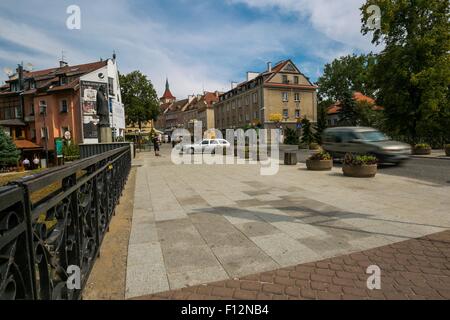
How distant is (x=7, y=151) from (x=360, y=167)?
36313 millimetres

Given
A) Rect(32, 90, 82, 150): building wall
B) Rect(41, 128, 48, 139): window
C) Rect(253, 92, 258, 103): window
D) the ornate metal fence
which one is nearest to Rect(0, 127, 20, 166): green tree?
Rect(41, 128, 48, 139): window

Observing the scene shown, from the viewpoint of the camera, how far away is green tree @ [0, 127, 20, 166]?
32.8m

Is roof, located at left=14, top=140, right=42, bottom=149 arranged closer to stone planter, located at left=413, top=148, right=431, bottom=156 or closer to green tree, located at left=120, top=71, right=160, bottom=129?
green tree, located at left=120, top=71, right=160, bottom=129

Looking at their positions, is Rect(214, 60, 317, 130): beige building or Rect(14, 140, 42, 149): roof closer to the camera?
Rect(14, 140, 42, 149): roof

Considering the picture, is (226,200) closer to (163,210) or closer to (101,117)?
(163,210)

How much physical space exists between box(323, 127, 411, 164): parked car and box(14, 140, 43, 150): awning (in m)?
36.0

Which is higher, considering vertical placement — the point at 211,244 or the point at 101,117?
the point at 101,117

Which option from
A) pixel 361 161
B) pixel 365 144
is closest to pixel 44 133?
pixel 365 144

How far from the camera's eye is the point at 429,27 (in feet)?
86.9

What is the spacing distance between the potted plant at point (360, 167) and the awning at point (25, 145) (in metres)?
38.8

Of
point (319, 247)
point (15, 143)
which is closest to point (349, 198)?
point (319, 247)

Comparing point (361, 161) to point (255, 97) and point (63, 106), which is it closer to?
point (63, 106)

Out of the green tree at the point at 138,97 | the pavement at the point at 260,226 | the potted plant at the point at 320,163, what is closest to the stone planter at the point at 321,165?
the potted plant at the point at 320,163
